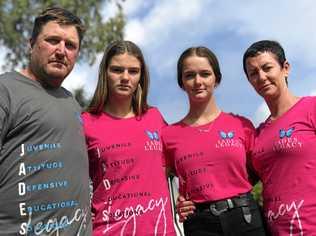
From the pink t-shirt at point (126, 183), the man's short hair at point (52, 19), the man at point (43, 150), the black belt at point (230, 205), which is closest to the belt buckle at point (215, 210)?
the black belt at point (230, 205)

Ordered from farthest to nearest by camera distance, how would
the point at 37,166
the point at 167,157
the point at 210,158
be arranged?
the point at 167,157 < the point at 210,158 < the point at 37,166

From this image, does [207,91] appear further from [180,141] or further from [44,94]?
[44,94]

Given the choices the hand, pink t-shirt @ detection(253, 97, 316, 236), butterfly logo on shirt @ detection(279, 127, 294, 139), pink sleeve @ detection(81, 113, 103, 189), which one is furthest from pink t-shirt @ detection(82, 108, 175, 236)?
butterfly logo on shirt @ detection(279, 127, 294, 139)

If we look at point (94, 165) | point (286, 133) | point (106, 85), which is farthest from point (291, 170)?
point (106, 85)

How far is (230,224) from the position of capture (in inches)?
158

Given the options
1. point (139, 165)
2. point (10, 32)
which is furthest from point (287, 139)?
point (10, 32)

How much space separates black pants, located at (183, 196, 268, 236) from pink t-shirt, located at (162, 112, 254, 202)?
13 centimetres

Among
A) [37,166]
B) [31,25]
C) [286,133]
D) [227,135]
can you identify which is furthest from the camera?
[31,25]

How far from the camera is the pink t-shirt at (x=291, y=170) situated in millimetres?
3793

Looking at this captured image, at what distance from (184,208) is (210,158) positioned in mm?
425

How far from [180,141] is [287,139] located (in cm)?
84

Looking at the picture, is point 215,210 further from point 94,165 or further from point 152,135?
point 94,165

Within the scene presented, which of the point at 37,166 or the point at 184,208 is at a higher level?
the point at 37,166

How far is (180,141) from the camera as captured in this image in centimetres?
432
